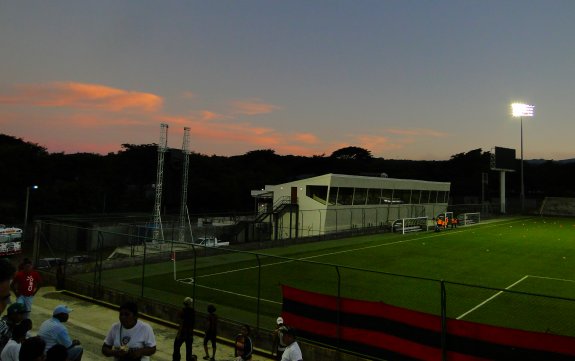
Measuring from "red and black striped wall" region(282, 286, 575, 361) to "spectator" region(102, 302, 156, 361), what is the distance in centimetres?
596

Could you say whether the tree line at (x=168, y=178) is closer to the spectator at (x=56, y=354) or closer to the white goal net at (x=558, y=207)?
the white goal net at (x=558, y=207)

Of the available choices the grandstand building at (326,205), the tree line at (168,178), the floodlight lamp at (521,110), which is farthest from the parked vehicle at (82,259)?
the floodlight lamp at (521,110)

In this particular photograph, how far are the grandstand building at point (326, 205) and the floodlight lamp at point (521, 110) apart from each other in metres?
28.9

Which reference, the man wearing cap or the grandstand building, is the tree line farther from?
the man wearing cap

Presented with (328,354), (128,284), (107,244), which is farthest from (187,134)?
(328,354)

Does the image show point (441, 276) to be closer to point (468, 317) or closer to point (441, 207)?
point (468, 317)

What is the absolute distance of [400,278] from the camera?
73.8 feet

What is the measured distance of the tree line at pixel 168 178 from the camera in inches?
2625

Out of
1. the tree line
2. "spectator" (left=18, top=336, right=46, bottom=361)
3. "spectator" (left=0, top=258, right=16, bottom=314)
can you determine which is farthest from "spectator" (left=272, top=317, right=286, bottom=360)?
the tree line

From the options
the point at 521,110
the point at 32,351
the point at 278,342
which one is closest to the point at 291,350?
the point at 278,342

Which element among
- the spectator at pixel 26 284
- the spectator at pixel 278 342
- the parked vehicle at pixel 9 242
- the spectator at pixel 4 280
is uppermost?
the spectator at pixel 4 280

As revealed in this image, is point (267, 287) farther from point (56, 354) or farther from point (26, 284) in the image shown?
point (56, 354)

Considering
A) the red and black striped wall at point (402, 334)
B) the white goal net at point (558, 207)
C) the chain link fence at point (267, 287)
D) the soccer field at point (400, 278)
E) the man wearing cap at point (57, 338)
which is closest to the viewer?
the man wearing cap at point (57, 338)

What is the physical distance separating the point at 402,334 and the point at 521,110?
79162mm
